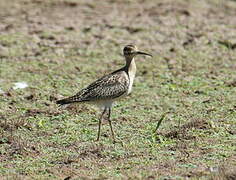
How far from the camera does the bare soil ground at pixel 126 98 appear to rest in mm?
7516

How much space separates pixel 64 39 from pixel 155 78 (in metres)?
2.93

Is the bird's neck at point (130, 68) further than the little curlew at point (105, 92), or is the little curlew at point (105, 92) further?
the bird's neck at point (130, 68)

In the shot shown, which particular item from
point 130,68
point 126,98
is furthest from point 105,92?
point 126,98

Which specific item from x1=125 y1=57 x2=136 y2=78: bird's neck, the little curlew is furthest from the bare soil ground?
x1=125 y1=57 x2=136 y2=78: bird's neck

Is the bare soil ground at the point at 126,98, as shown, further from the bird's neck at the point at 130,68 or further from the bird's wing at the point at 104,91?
the bird's neck at the point at 130,68

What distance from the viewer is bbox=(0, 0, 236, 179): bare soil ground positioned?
24.7 ft

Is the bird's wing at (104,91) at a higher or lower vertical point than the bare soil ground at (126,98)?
higher

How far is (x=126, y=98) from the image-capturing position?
10.5m

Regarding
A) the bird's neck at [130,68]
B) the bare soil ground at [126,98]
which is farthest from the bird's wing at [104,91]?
the bare soil ground at [126,98]

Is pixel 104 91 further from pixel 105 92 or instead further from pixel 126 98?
pixel 126 98

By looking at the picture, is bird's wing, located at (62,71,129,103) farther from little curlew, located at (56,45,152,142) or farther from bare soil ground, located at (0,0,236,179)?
bare soil ground, located at (0,0,236,179)

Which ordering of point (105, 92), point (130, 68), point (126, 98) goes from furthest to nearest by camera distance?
point (126, 98), point (130, 68), point (105, 92)

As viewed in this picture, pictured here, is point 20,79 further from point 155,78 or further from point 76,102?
point 76,102

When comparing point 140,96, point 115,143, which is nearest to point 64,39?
point 140,96
